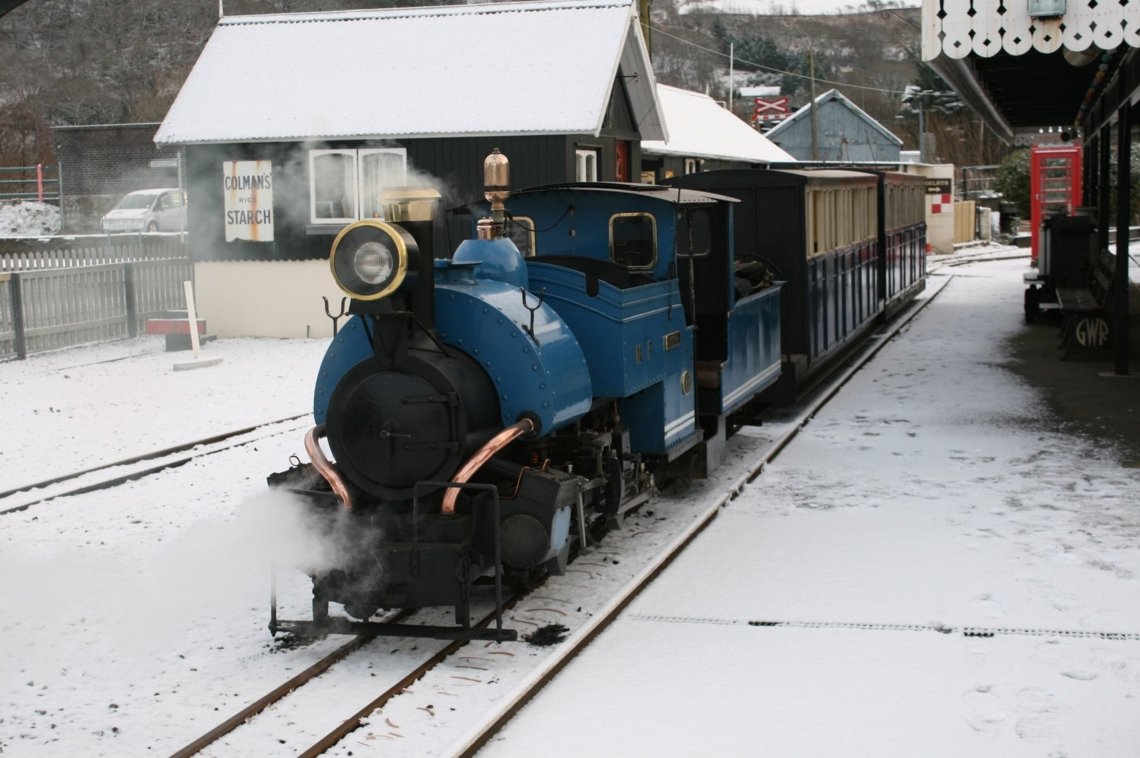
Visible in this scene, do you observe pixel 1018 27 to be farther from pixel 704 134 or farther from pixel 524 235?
pixel 704 134

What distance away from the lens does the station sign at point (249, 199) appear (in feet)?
70.0

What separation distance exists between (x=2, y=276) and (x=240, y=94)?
211 inches

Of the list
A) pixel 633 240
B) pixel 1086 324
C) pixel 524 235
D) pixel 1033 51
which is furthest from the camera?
pixel 1086 324

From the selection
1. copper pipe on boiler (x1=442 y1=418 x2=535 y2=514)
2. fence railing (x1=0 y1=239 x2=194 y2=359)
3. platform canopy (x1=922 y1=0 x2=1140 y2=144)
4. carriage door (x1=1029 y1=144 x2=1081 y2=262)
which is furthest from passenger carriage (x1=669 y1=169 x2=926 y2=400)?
carriage door (x1=1029 y1=144 x2=1081 y2=262)

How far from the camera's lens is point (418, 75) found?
71.7ft

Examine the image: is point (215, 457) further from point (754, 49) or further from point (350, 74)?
point (754, 49)

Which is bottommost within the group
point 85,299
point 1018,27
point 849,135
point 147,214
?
point 85,299

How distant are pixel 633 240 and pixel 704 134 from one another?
23864 mm

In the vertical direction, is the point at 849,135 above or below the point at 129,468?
above


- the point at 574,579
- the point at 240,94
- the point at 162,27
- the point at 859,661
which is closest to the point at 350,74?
the point at 240,94

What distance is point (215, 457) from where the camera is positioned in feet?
38.2

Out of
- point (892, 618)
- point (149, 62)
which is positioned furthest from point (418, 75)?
point (149, 62)

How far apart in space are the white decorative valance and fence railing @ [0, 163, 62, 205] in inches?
1532

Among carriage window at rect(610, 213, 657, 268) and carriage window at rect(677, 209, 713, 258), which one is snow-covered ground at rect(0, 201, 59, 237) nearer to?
carriage window at rect(677, 209, 713, 258)
